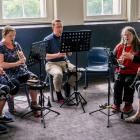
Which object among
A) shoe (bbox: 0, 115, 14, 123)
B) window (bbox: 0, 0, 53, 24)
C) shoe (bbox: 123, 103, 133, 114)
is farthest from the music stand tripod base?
window (bbox: 0, 0, 53, 24)

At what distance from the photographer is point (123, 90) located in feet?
13.5

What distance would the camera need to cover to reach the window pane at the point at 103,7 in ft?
18.8

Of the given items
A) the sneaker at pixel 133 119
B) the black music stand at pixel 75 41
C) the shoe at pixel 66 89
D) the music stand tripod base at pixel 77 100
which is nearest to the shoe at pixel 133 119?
the sneaker at pixel 133 119

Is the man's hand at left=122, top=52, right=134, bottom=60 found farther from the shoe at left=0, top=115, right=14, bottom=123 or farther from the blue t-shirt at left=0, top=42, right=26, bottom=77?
the shoe at left=0, top=115, right=14, bottom=123

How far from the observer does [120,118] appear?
A: 3883 millimetres

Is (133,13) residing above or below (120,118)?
above

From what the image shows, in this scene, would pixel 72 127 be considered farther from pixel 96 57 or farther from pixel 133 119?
pixel 96 57

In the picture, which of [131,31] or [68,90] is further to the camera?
Result: [68,90]

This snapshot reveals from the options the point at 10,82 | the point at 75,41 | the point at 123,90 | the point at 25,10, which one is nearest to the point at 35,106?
the point at 10,82

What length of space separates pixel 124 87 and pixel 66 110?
826 millimetres

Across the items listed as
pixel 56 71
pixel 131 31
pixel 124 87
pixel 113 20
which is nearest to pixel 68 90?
pixel 56 71

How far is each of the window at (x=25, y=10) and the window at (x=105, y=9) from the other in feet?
2.52

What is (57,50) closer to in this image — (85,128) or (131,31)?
(131,31)

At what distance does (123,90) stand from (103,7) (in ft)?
7.36
